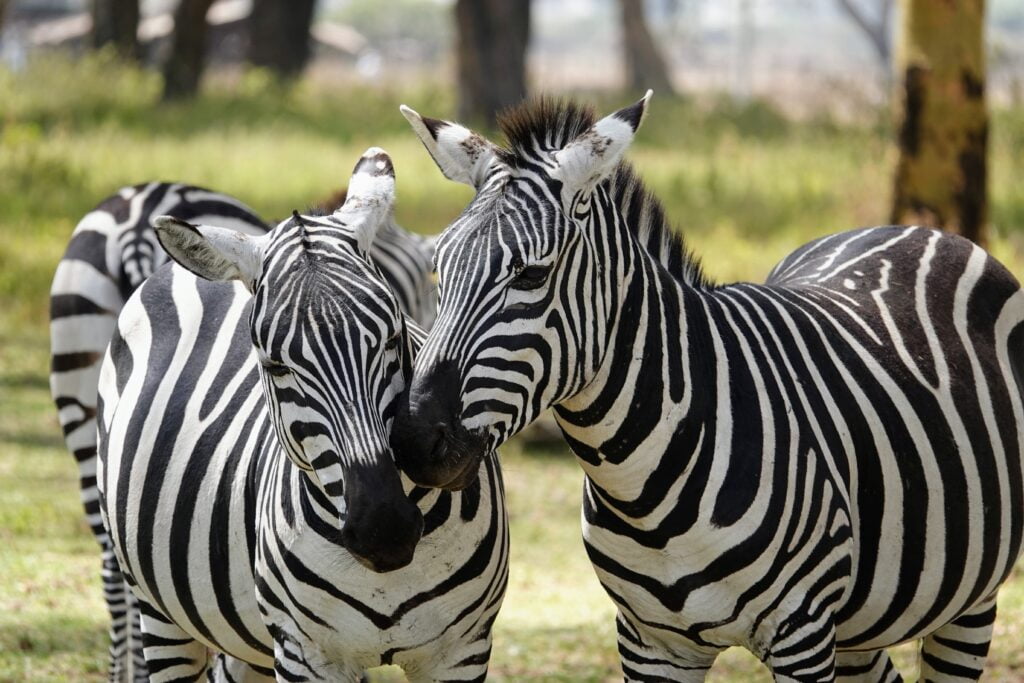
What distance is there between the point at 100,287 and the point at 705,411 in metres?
3.33

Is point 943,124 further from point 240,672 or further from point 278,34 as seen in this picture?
point 278,34

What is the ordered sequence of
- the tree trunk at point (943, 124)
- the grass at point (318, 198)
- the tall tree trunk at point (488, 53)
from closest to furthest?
1. the grass at point (318, 198)
2. the tree trunk at point (943, 124)
3. the tall tree trunk at point (488, 53)

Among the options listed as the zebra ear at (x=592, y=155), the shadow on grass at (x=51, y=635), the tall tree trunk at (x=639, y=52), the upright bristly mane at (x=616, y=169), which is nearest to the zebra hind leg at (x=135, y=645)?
the shadow on grass at (x=51, y=635)

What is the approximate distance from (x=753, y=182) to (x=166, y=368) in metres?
13.0

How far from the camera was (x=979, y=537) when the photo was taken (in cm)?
425

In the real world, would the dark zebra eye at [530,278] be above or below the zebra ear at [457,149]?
below

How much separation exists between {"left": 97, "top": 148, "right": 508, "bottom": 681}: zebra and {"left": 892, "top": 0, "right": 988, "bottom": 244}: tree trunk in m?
6.71

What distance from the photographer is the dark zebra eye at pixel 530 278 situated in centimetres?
340

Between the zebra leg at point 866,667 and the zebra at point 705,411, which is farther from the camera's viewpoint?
the zebra leg at point 866,667

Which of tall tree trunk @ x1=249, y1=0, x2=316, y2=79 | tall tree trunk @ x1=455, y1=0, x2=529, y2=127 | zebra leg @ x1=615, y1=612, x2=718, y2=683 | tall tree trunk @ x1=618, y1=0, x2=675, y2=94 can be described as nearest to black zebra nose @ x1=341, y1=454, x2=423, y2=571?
zebra leg @ x1=615, y1=612, x2=718, y2=683

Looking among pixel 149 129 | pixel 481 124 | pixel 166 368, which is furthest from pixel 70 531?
pixel 481 124

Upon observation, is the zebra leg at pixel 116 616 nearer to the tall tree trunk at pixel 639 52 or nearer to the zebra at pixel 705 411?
the zebra at pixel 705 411

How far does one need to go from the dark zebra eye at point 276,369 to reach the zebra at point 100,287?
251 centimetres

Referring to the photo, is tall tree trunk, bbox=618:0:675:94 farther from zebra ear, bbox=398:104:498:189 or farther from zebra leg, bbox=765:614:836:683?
zebra leg, bbox=765:614:836:683
